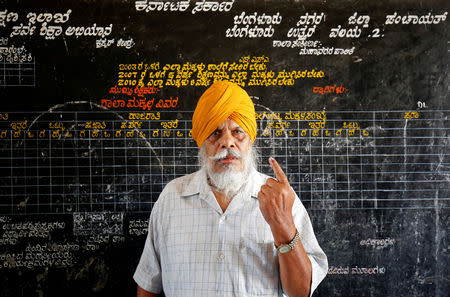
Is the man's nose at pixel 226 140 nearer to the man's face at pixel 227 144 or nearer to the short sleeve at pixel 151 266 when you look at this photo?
the man's face at pixel 227 144

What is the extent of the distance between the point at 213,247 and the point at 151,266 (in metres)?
0.33

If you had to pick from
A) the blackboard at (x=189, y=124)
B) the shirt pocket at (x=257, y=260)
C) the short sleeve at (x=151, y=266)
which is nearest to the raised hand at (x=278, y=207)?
the shirt pocket at (x=257, y=260)

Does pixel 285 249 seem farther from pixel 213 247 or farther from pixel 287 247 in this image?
pixel 213 247

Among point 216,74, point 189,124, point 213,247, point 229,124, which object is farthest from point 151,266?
point 216,74

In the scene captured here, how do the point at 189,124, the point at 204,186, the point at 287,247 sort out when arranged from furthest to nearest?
the point at 189,124 → the point at 204,186 → the point at 287,247

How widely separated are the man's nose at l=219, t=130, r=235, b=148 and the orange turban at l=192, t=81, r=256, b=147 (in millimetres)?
53

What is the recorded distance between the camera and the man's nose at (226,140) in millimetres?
1585

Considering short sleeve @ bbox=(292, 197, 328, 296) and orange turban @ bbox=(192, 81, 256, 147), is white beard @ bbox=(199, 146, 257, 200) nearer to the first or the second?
orange turban @ bbox=(192, 81, 256, 147)

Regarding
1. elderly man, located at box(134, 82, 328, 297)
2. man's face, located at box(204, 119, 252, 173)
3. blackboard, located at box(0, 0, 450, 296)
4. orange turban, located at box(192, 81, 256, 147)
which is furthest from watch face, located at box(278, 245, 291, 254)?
blackboard, located at box(0, 0, 450, 296)

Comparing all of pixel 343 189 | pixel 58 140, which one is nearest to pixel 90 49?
pixel 58 140

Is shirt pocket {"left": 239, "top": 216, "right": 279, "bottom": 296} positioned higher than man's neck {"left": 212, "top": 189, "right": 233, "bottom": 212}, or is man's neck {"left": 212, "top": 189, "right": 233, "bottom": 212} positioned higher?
man's neck {"left": 212, "top": 189, "right": 233, "bottom": 212}

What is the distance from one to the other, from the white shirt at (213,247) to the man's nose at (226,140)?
0.61 ft

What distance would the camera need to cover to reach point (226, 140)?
1.59 meters

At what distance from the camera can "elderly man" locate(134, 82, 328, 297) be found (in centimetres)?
143
